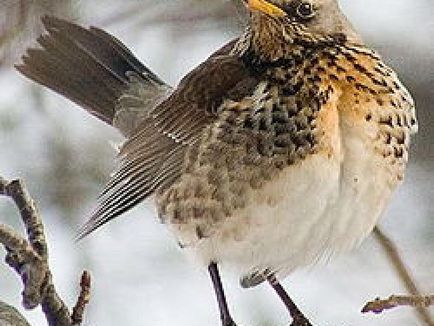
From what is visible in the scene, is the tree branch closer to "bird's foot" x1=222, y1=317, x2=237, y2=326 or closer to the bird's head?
the bird's head

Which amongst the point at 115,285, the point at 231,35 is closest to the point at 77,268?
the point at 115,285

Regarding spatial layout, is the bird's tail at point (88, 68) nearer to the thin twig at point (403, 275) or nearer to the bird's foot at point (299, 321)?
the bird's foot at point (299, 321)

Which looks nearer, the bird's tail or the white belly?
the white belly

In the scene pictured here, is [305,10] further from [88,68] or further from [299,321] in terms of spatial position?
[88,68]

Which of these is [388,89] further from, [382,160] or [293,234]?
[293,234]

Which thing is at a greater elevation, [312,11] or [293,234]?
[312,11]

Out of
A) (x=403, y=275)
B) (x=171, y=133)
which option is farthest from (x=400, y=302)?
(x=171, y=133)

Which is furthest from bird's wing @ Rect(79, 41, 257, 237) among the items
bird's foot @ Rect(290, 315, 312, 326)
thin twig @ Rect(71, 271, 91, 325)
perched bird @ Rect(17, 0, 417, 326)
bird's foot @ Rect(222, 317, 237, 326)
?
thin twig @ Rect(71, 271, 91, 325)
